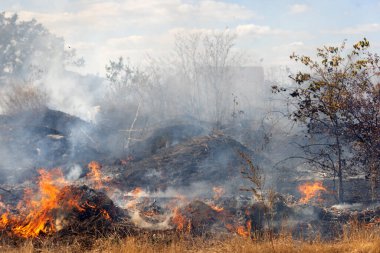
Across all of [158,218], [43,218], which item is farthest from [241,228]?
[43,218]

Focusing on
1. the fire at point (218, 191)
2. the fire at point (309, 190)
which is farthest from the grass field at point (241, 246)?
the fire at point (218, 191)

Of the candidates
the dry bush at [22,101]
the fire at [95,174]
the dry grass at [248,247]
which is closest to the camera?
the dry grass at [248,247]

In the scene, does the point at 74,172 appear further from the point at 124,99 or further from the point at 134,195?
the point at 124,99

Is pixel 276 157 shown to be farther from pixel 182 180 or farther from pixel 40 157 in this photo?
pixel 40 157

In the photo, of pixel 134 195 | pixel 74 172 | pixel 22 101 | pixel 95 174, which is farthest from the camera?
pixel 22 101

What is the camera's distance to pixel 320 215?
9938 millimetres

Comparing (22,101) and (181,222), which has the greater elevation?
(22,101)

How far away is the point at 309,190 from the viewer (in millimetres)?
12547

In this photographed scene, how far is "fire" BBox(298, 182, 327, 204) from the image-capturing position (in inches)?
473

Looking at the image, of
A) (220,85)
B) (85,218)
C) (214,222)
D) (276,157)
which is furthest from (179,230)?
(220,85)

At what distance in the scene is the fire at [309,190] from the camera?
12023 mm

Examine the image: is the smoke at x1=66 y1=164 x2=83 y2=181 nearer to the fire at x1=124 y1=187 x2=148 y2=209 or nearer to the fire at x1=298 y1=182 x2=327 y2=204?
the fire at x1=124 y1=187 x2=148 y2=209

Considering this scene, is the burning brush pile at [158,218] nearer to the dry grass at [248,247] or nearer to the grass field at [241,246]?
the grass field at [241,246]

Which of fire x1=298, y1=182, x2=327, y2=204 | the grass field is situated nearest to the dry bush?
fire x1=298, y1=182, x2=327, y2=204
